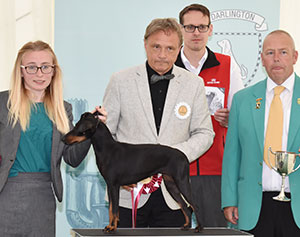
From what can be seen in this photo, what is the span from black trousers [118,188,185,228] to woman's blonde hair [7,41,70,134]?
23.5 inches

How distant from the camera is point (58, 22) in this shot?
4098 mm

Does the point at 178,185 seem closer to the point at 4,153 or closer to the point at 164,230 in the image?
the point at 164,230

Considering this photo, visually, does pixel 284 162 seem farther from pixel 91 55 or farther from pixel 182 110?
pixel 91 55

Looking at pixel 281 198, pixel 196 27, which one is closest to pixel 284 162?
pixel 281 198

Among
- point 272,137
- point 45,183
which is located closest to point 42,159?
point 45,183

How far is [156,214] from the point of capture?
2.60 metres

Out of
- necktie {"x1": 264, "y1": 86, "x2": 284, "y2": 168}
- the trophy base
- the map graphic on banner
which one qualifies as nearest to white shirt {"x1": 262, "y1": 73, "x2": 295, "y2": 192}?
necktie {"x1": 264, "y1": 86, "x2": 284, "y2": 168}

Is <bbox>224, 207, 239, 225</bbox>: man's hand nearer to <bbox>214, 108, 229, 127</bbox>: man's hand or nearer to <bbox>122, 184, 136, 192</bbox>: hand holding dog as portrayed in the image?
<bbox>214, 108, 229, 127</bbox>: man's hand

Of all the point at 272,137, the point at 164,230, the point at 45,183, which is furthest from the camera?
the point at 272,137

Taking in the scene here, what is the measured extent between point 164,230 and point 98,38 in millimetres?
2300

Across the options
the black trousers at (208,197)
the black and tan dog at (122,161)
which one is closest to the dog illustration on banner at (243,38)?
the black trousers at (208,197)

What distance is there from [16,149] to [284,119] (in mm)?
1518

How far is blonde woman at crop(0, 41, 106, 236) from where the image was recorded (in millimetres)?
2424

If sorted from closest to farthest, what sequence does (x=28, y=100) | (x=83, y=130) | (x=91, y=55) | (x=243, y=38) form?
1. (x=83, y=130)
2. (x=28, y=100)
3. (x=91, y=55)
4. (x=243, y=38)
